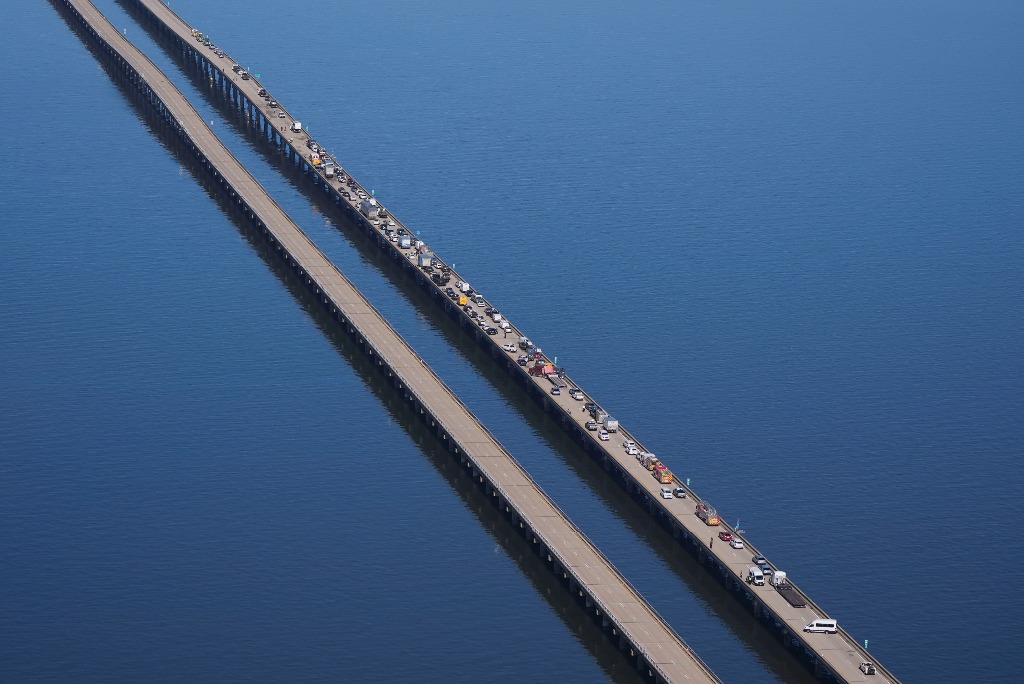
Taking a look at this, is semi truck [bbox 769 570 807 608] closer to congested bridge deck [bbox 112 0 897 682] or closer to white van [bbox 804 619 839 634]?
congested bridge deck [bbox 112 0 897 682]

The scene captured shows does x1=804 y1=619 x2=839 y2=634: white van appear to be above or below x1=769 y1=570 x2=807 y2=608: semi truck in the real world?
below

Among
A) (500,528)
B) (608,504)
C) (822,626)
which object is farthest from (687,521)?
(822,626)

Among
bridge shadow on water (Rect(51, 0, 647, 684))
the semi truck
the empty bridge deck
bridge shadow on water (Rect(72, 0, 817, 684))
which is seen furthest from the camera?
the semi truck

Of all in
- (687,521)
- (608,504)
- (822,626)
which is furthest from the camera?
(608,504)

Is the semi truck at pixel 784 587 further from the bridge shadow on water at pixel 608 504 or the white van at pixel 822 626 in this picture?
the white van at pixel 822 626

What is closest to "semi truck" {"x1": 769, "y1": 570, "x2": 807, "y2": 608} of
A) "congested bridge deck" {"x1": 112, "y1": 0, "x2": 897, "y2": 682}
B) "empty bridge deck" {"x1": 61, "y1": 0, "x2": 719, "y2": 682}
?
"congested bridge deck" {"x1": 112, "y1": 0, "x2": 897, "y2": 682}


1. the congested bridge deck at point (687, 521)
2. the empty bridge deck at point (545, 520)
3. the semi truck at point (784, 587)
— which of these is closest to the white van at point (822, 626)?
the congested bridge deck at point (687, 521)

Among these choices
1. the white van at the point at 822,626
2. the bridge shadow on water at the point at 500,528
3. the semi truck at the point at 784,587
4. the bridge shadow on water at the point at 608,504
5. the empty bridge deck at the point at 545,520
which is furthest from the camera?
the semi truck at the point at 784,587

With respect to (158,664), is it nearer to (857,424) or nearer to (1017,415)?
(857,424)

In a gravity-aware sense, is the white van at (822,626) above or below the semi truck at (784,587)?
below

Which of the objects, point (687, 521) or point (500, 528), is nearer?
point (687, 521)

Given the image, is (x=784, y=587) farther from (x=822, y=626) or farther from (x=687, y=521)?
(x=687, y=521)

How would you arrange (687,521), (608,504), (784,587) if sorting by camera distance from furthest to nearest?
(608,504)
(687,521)
(784,587)
